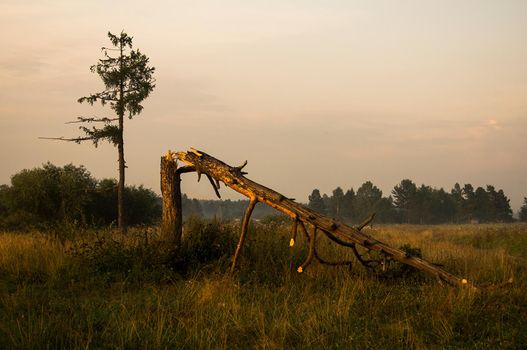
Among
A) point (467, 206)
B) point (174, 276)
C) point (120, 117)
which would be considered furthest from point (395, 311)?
point (467, 206)

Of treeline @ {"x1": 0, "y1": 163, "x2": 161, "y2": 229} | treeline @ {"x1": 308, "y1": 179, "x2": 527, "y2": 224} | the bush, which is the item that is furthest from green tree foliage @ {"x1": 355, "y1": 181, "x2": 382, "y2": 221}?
the bush

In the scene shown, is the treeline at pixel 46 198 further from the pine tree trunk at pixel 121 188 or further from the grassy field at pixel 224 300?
the grassy field at pixel 224 300

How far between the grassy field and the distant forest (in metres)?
1.31

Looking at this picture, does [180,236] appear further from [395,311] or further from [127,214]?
[127,214]

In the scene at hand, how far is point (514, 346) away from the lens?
552cm

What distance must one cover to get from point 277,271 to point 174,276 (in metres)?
2.01

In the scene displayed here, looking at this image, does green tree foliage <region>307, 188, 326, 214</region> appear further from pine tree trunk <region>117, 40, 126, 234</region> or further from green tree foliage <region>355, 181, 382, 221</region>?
pine tree trunk <region>117, 40, 126, 234</region>

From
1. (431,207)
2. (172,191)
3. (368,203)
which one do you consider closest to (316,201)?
(368,203)

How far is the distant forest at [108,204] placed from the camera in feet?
85.6

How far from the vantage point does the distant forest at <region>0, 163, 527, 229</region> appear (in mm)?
26100

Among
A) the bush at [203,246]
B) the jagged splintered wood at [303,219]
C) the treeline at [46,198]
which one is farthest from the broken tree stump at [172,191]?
the treeline at [46,198]

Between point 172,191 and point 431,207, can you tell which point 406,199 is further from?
point 172,191

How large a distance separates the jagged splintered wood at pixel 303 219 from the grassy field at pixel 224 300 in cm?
39

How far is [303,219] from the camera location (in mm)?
8812
